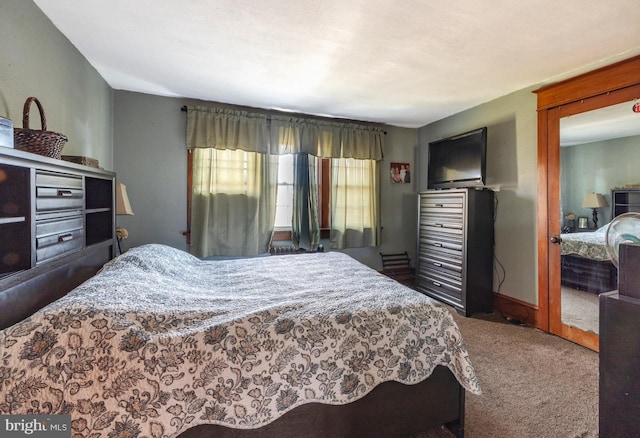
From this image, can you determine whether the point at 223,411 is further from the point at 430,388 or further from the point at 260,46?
the point at 260,46

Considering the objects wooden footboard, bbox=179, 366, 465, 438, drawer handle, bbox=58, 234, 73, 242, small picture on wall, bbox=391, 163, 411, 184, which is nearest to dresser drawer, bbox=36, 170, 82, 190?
drawer handle, bbox=58, 234, 73, 242

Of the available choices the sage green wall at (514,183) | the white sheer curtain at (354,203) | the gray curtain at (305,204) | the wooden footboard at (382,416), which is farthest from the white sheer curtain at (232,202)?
the sage green wall at (514,183)

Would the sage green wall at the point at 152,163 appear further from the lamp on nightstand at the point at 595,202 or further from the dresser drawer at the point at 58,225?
the lamp on nightstand at the point at 595,202

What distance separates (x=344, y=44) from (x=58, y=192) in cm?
199

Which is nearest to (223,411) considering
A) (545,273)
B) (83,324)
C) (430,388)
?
(83,324)

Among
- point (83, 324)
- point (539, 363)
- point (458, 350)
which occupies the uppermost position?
point (83, 324)

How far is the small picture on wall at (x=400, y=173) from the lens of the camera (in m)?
4.36

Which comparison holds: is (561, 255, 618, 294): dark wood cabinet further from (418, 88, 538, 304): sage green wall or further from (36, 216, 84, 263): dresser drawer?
(36, 216, 84, 263): dresser drawer

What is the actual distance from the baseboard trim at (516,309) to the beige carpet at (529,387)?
0.48ft

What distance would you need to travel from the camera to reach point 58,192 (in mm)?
1421

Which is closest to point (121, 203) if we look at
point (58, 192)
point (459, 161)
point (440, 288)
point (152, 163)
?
point (152, 163)

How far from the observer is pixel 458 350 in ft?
4.78

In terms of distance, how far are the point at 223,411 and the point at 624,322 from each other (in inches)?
53.1

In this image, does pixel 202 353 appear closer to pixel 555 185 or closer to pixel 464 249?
pixel 464 249
